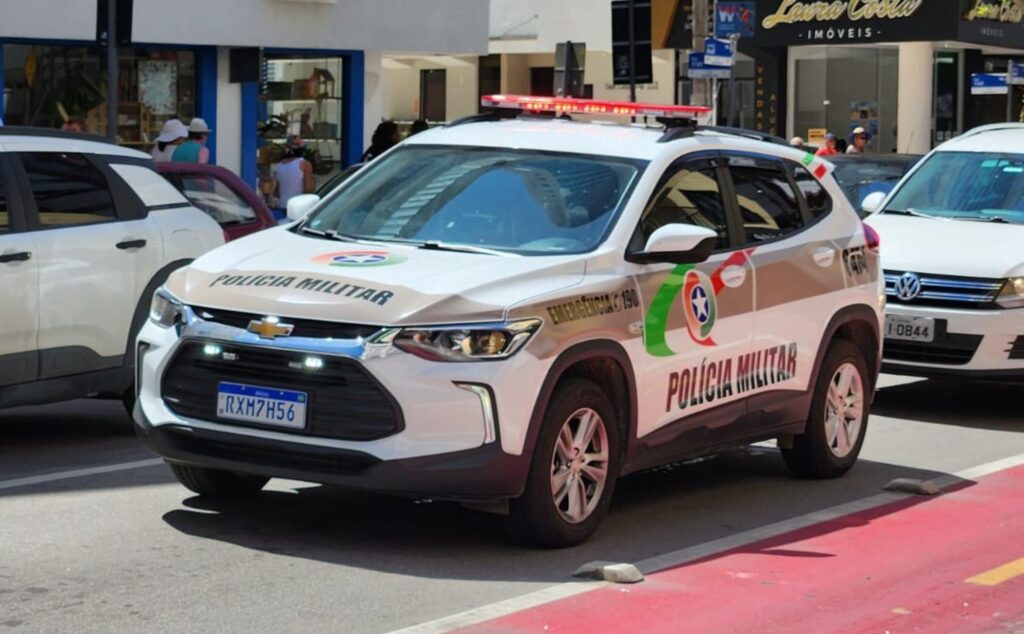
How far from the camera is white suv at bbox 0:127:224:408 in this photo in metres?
9.77

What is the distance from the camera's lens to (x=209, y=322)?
299 inches

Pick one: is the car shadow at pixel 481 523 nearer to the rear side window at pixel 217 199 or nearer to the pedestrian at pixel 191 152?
the rear side window at pixel 217 199

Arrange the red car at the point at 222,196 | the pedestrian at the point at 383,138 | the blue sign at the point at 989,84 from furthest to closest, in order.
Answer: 1. the blue sign at the point at 989,84
2. the pedestrian at the point at 383,138
3. the red car at the point at 222,196

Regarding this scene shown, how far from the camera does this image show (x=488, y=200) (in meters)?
8.39

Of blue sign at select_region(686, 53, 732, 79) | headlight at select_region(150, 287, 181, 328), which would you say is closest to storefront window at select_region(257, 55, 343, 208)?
blue sign at select_region(686, 53, 732, 79)

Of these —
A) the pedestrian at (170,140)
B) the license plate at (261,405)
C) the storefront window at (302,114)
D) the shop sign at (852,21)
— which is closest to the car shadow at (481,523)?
the license plate at (261,405)

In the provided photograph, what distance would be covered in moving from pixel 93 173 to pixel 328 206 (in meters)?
2.18

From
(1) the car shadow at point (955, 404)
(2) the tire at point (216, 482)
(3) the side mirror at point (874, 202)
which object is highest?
(3) the side mirror at point (874, 202)

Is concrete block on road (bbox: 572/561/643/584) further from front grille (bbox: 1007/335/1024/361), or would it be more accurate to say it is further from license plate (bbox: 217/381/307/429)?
front grille (bbox: 1007/335/1024/361)

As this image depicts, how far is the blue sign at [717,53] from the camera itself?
21984 millimetres

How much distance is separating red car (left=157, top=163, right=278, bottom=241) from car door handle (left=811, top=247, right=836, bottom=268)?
501 cm

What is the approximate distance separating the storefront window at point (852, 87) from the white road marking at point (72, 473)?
3139cm

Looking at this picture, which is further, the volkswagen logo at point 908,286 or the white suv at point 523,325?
the volkswagen logo at point 908,286

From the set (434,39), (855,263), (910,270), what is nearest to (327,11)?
(434,39)
